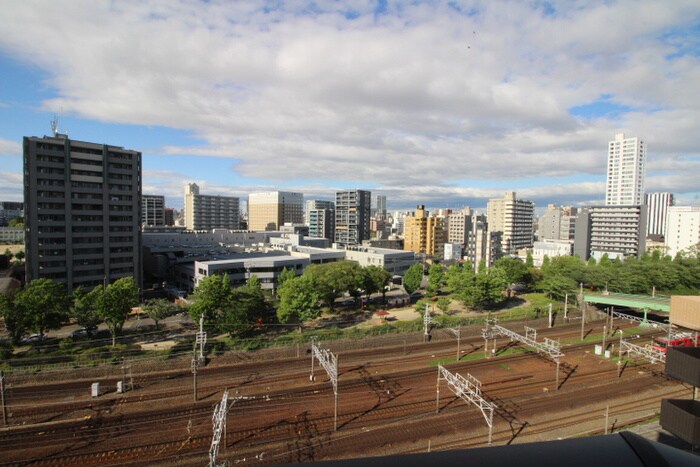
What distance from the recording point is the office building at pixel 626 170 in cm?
10488

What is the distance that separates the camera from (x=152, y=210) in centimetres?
12350

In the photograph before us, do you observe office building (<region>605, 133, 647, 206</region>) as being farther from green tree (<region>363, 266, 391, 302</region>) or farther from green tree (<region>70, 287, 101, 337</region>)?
green tree (<region>70, 287, 101, 337</region>)

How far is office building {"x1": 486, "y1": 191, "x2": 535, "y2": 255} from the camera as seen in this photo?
281ft

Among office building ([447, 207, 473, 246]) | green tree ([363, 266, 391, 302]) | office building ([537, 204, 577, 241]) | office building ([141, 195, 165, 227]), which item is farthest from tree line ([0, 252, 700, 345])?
office building ([141, 195, 165, 227])

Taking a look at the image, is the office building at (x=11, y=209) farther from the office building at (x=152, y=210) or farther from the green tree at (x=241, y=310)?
the green tree at (x=241, y=310)

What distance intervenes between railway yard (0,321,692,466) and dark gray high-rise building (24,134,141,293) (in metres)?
21.2

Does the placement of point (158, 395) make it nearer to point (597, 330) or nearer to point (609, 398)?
point (609, 398)

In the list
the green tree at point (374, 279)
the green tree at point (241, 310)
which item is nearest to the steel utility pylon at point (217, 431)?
the green tree at point (241, 310)

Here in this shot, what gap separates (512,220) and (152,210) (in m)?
110

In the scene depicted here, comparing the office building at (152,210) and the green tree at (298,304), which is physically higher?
the office building at (152,210)

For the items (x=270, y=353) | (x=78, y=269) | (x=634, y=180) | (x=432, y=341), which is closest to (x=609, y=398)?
(x=432, y=341)

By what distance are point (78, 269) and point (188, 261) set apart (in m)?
13.7

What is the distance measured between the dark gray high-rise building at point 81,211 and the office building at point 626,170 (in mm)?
121437

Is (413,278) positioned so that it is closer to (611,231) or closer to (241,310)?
(241,310)
